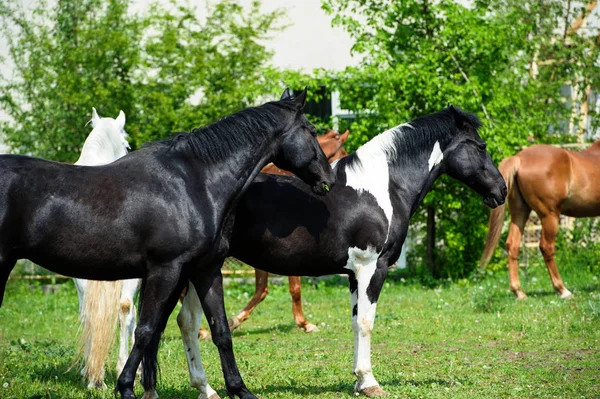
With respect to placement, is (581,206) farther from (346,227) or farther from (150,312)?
(150,312)

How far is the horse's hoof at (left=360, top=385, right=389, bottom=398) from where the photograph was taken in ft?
19.4

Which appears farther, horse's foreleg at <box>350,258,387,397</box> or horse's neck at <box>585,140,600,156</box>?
horse's neck at <box>585,140,600,156</box>

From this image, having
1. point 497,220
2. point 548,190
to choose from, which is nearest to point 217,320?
point 497,220

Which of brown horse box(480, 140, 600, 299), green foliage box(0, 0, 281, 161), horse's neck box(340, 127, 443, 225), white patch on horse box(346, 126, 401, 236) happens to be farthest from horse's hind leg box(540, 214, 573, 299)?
white patch on horse box(346, 126, 401, 236)

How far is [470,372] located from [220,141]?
2.86 meters

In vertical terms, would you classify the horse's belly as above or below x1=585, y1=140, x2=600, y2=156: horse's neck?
below

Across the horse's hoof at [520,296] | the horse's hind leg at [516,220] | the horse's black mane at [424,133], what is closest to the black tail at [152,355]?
the horse's black mane at [424,133]

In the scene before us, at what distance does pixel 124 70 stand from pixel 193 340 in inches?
360

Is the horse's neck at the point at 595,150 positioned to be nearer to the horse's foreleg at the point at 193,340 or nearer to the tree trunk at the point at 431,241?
the tree trunk at the point at 431,241

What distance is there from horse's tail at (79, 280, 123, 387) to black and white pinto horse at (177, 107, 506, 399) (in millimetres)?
769

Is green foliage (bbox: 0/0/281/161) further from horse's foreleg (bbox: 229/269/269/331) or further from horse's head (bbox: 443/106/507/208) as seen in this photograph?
horse's head (bbox: 443/106/507/208)

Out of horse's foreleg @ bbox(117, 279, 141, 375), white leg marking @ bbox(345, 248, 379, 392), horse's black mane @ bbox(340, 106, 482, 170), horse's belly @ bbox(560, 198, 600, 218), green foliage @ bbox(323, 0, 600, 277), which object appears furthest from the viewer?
green foliage @ bbox(323, 0, 600, 277)

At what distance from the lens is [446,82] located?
1284cm

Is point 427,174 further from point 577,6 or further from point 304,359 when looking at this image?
point 577,6
